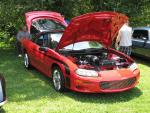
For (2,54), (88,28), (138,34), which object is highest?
(88,28)

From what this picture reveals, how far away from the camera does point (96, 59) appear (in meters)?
8.63

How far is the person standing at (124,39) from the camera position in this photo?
10.9 metres

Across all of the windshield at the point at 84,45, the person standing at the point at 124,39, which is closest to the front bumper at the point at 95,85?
the windshield at the point at 84,45

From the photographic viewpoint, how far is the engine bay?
831 centimetres

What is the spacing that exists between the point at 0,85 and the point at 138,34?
7537mm

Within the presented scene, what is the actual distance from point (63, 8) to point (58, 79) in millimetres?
7990

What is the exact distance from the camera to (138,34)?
12883 millimetres

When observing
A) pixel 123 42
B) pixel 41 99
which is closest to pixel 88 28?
pixel 41 99

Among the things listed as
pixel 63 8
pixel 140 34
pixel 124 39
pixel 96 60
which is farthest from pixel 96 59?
pixel 63 8

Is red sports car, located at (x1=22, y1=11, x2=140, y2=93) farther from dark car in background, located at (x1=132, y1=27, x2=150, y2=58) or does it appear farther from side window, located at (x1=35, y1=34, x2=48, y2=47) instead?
dark car in background, located at (x1=132, y1=27, x2=150, y2=58)

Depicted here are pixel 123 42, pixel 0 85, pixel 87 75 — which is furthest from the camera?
pixel 123 42

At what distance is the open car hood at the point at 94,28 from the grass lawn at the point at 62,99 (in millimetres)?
1270

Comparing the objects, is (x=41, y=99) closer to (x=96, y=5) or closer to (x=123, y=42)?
(x=123, y=42)

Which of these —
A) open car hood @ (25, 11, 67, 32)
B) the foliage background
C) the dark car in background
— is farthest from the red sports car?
the foliage background
